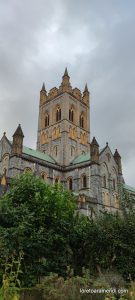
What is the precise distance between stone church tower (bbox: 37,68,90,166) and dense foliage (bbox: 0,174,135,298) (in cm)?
4525

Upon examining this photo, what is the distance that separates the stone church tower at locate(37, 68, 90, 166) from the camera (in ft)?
215

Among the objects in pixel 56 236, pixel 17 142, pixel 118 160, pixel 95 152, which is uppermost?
pixel 118 160

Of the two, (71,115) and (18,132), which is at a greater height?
(71,115)

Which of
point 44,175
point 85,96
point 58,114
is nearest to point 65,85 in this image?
point 58,114

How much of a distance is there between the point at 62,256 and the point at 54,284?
5988 mm

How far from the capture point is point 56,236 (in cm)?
1430

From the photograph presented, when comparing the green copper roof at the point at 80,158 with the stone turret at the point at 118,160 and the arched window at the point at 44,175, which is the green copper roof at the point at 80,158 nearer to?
the stone turret at the point at 118,160

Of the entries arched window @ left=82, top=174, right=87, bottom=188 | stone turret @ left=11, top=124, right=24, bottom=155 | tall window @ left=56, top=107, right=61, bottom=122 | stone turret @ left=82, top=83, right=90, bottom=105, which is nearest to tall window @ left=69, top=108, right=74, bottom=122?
tall window @ left=56, top=107, right=61, bottom=122

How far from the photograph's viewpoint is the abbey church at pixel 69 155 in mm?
50719

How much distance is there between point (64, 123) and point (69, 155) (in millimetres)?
7971

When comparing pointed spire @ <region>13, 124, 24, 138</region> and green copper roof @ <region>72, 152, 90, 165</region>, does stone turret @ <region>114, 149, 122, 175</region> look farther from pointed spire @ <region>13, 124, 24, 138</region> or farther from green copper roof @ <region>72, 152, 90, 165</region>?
pointed spire @ <region>13, 124, 24, 138</region>

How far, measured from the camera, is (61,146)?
6488cm

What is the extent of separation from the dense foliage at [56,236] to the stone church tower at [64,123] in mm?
45248

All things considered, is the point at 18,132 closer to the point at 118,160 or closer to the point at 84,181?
the point at 84,181
